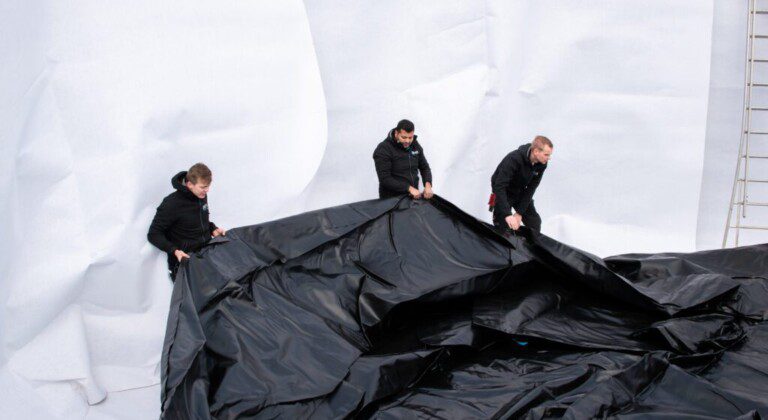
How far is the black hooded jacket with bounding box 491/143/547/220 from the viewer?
13.7 feet

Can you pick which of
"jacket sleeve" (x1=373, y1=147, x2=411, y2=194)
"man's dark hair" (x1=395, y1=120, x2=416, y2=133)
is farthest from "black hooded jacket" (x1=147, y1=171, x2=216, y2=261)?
"man's dark hair" (x1=395, y1=120, x2=416, y2=133)

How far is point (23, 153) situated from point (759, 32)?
505cm

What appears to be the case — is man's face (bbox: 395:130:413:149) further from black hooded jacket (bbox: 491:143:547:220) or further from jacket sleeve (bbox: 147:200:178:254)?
jacket sleeve (bbox: 147:200:178:254)

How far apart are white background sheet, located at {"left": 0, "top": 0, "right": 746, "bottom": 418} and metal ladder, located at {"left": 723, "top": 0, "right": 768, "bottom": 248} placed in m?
0.10

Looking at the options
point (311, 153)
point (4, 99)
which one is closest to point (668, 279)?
point (311, 153)

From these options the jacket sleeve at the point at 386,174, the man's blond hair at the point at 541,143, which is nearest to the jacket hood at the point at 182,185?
the jacket sleeve at the point at 386,174

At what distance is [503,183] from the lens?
4199 mm

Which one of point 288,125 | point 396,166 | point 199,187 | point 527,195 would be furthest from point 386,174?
point 199,187

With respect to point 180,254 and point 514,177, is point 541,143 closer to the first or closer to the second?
point 514,177

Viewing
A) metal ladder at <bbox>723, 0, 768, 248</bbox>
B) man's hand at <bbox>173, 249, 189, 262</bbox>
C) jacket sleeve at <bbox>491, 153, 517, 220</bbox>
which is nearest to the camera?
man's hand at <bbox>173, 249, 189, 262</bbox>

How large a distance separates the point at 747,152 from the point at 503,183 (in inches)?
94.0

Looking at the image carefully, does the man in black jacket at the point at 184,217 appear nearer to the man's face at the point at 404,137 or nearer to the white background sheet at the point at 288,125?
the white background sheet at the point at 288,125

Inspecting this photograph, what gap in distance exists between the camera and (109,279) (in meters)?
3.65

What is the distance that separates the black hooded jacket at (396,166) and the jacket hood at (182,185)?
125cm
